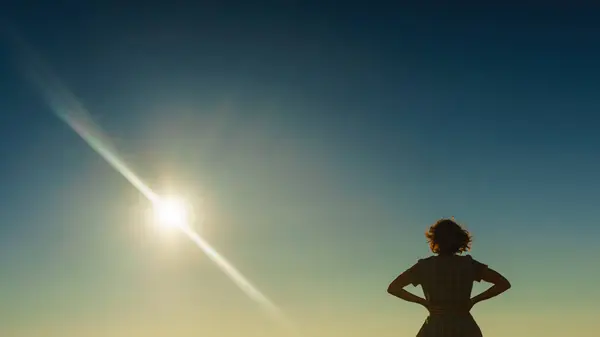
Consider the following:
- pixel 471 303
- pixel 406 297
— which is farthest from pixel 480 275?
pixel 406 297

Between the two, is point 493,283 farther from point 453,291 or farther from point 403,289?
point 403,289

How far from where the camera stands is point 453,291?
31.7ft

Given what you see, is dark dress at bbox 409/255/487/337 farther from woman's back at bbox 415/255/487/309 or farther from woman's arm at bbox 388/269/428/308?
woman's arm at bbox 388/269/428/308

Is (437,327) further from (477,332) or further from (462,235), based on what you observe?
(462,235)

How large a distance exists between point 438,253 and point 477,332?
1.08 m

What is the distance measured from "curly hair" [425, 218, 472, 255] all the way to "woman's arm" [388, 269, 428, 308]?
1.68ft

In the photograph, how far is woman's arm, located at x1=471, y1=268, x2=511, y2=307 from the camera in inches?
385

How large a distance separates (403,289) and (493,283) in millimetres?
1143

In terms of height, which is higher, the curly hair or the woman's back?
the curly hair

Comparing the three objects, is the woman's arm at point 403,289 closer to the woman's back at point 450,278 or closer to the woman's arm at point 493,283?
the woman's back at point 450,278

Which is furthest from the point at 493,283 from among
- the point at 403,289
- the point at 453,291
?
the point at 403,289

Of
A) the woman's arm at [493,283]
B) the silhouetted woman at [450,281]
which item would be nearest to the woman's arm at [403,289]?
the silhouetted woman at [450,281]

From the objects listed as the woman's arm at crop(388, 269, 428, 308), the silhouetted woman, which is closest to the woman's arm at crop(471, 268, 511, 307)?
the silhouetted woman

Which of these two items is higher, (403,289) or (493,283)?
(403,289)
